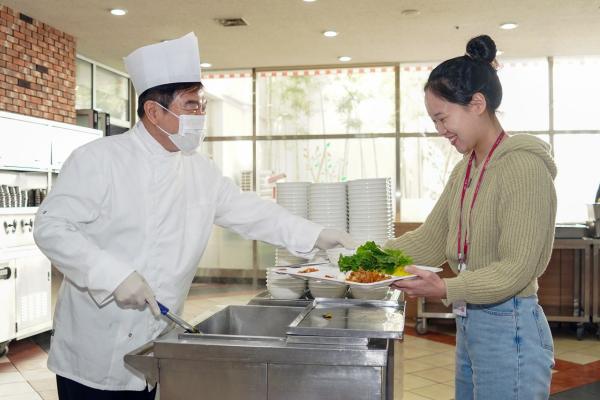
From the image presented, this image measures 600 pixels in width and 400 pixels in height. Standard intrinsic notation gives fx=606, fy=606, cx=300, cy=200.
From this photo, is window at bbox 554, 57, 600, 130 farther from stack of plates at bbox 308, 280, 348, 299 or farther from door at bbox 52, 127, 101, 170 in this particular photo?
stack of plates at bbox 308, 280, 348, 299

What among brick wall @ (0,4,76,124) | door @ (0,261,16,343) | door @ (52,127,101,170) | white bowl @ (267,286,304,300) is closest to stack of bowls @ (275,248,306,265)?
white bowl @ (267,286,304,300)

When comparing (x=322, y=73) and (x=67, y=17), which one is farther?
(x=322, y=73)

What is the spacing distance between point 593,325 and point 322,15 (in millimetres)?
4056

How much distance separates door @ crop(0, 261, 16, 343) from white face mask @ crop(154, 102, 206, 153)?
11.9 ft

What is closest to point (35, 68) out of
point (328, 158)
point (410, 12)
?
point (410, 12)

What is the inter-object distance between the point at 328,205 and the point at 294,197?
176 millimetres

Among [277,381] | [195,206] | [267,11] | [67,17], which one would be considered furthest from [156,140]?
[67,17]

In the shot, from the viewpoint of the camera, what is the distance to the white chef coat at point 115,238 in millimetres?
1660

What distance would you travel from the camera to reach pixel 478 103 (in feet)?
5.51

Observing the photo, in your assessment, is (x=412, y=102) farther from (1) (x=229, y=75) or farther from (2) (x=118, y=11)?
(2) (x=118, y=11)

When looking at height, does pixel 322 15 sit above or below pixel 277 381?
above

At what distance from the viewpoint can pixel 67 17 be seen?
6.28m

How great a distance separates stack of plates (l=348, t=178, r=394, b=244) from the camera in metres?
2.76

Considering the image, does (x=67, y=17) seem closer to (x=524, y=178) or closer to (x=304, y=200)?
(x=304, y=200)
